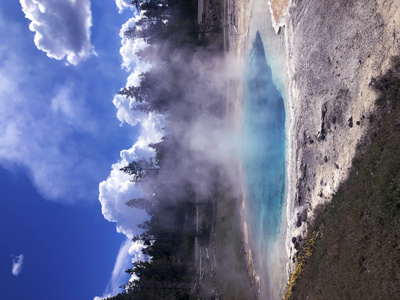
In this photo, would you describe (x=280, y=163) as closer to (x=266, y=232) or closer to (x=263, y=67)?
(x=266, y=232)

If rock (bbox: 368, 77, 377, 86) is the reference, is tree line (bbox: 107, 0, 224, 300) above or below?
above

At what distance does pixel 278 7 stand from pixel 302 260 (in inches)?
544

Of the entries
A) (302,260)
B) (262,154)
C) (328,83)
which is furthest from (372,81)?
(262,154)

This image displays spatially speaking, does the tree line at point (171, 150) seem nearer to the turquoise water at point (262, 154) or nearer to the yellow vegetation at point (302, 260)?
the turquoise water at point (262, 154)

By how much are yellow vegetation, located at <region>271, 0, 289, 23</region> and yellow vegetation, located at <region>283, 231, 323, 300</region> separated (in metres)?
12.2

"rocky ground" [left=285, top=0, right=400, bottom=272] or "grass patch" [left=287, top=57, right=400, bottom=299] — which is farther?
"rocky ground" [left=285, top=0, right=400, bottom=272]

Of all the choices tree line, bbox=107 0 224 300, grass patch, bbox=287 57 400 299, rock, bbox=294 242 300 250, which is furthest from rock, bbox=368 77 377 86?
tree line, bbox=107 0 224 300

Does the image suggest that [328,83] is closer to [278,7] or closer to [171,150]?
[278,7]

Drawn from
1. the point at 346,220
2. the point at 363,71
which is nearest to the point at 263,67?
the point at 363,71

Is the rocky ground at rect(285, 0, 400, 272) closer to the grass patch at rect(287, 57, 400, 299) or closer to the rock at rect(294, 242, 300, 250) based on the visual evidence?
the rock at rect(294, 242, 300, 250)

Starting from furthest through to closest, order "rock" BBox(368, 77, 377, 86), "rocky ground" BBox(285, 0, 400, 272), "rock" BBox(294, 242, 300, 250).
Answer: "rock" BBox(294, 242, 300, 250) < "rocky ground" BBox(285, 0, 400, 272) < "rock" BBox(368, 77, 377, 86)

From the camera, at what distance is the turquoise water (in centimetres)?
1925

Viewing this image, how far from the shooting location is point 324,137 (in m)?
14.4

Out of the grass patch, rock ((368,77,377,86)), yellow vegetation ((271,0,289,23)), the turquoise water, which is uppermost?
yellow vegetation ((271,0,289,23))
